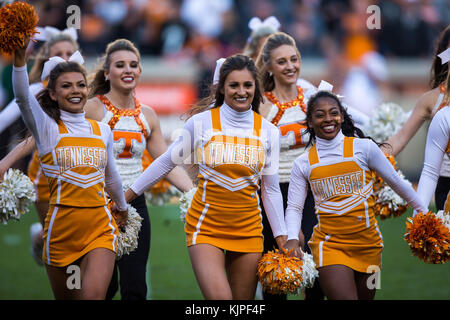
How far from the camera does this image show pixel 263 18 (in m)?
14.0

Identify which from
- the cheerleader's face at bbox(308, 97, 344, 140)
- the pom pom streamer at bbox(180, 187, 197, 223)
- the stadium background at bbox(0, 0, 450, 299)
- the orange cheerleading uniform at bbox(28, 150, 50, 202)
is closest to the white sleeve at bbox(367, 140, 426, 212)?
the cheerleader's face at bbox(308, 97, 344, 140)

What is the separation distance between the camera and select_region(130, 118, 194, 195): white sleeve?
14.8ft

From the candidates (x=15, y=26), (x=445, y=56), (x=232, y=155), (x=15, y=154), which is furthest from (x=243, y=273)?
(x=445, y=56)

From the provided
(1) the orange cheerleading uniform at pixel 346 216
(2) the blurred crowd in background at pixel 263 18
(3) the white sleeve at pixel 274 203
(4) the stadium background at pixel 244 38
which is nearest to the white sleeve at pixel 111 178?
(3) the white sleeve at pixel 274 203

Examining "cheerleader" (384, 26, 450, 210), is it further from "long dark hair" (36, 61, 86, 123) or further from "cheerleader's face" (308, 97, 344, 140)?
"long dark hair" (36, 61, 86, 123)

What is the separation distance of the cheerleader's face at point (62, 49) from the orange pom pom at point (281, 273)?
2.91 metres

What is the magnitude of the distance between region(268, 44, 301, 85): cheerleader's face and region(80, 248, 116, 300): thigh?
200 centimetres

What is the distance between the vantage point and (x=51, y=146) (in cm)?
435

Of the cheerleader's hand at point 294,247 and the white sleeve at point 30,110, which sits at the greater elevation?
the white sleeve at point 30,110

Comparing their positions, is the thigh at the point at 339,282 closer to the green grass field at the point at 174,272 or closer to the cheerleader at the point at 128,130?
the cheerleader at the point at 128,130

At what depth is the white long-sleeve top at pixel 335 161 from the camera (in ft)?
14.5

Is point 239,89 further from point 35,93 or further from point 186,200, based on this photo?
point 35,93

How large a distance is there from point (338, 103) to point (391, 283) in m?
3.07
